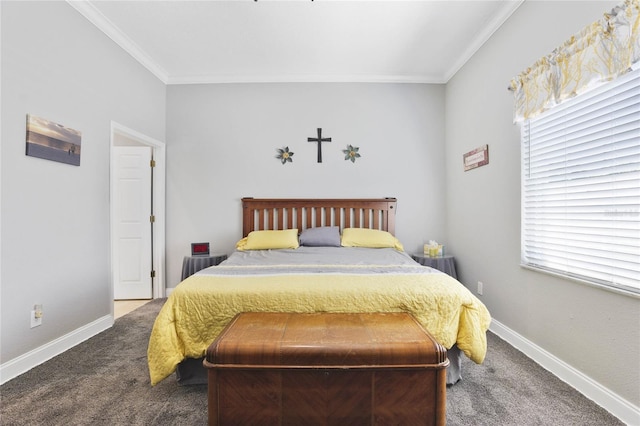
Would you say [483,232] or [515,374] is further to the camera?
[483,232]

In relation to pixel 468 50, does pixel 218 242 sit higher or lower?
lower

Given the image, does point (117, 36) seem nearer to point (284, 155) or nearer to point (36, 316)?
point (284, 155)

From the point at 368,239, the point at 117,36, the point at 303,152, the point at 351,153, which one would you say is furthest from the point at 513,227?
the point at 117,36

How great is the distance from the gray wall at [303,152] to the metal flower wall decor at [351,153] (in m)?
0.05

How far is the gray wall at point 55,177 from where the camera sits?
1.89m

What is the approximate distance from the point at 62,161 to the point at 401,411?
2862 mm

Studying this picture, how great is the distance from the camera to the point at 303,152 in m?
3.65

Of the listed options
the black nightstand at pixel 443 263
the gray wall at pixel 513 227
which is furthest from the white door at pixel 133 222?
the gray wall at pixel 513 227

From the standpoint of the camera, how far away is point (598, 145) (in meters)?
1.65

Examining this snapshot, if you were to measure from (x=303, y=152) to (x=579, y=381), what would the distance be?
10.3 ft

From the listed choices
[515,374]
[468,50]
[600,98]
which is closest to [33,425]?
[515,374]

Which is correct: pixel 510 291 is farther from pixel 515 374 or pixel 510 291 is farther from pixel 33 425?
pixel 33 425

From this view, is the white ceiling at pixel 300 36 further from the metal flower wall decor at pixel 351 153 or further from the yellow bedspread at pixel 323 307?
the yellow bedspread at pixel 323 307

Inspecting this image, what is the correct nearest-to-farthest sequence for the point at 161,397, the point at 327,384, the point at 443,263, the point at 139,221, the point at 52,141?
1. the point at 327,384
2. the point at 161,397
3. the point at 52,141
4. the point at 443,263
5. the point at 139,221
